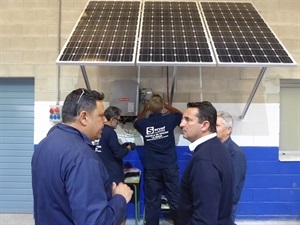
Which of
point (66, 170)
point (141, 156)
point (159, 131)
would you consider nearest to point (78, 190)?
point (66, 170)

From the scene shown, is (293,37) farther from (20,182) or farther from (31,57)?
(20,182)

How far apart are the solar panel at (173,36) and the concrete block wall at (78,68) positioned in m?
0.80

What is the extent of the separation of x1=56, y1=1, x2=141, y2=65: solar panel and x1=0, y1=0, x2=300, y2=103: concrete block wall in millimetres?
665

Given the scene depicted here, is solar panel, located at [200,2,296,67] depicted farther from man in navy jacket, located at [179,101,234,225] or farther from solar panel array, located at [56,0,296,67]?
man in navy jacket, located at [179,101,234,225]

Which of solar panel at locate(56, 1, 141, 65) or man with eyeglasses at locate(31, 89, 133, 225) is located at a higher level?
solar panel at locate(56, 1, 141, 65)

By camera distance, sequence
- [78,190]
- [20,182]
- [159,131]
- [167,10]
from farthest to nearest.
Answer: [20,182] → [167,10] → [159,131] → [78,190]

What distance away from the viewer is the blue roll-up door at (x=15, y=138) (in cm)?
496

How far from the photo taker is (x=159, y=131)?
13.6 feet

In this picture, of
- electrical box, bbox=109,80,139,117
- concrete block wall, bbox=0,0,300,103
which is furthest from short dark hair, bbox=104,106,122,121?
concrete block wall, bbox=0,0,300,103

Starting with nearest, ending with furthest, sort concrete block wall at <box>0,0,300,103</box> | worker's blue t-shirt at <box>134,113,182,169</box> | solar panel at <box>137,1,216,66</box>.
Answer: solar panel at <box>137,1,216,66</box> → worker's blue t-shirt at <box>134,113,182,169</box> → concrete block wall at <box>0,0,300,103</box>

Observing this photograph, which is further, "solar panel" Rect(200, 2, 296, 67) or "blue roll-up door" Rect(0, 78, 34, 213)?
"blue roll-up door" Rect(0, 78, 34, 213)

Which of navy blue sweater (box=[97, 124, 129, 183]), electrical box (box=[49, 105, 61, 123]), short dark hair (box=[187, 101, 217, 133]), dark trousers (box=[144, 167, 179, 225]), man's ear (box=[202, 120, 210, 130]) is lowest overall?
dark trousers (box=[144, 167, 179, 225])

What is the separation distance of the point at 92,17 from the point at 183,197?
121 inches

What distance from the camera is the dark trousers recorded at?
416 cm
